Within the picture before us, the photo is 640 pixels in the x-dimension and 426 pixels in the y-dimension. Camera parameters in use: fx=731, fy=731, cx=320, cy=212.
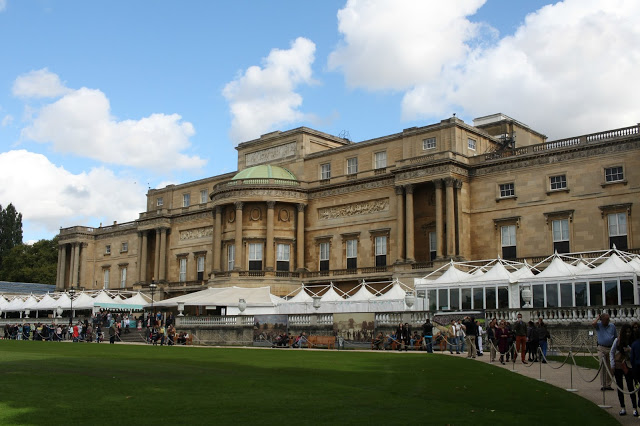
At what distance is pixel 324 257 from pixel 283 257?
3.66 m

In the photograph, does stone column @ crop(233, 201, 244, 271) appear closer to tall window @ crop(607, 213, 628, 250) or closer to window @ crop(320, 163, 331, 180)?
window @ crop(320, 163, 331, 180)

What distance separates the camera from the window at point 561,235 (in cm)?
4997

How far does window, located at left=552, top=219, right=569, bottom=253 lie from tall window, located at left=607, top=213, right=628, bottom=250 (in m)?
2.95

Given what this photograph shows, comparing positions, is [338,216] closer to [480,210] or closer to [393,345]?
[480,210]

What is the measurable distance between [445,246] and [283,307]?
502 inches

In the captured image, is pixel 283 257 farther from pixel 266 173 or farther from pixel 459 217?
pixel 459 217

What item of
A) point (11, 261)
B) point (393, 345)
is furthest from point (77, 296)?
point (11, 261)

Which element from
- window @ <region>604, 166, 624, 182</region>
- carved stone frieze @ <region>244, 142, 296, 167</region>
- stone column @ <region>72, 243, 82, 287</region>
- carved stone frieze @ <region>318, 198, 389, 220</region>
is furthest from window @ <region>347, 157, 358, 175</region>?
stone column @ <region>72, 243, 82, 287</region>

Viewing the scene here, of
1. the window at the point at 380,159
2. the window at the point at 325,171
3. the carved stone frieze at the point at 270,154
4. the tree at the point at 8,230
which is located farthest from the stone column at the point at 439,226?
the tree at the point at 8,230

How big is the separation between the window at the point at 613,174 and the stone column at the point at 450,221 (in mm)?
10712

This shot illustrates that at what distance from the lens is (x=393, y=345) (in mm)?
38688

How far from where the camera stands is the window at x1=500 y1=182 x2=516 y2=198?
5337cm

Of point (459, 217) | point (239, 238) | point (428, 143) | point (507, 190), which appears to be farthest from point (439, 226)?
point (239, 238)

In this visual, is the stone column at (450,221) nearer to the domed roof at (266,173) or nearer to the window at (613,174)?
the window at (613,174)
